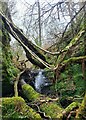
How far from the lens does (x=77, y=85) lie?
751 cm

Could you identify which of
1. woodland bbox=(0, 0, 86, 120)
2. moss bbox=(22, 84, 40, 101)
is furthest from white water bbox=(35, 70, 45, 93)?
moss bbox=(22, 84, 40, 101)

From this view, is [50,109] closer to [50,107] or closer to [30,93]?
[50,107]

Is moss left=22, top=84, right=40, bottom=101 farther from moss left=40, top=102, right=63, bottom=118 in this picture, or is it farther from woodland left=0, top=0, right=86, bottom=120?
moss left=40, top=102, right=63, bottom=118

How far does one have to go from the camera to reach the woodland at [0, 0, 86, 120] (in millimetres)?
5168

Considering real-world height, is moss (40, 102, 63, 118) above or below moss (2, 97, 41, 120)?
below

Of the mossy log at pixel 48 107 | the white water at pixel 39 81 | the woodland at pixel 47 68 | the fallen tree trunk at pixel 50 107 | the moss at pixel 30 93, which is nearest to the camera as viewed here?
the fallen tree trunk at pixel 50 107

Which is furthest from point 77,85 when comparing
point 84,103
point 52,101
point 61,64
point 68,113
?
point 84,103

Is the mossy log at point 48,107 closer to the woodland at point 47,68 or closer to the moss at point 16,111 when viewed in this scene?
the woodland at point 47,68

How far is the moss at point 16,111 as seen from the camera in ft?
16.5

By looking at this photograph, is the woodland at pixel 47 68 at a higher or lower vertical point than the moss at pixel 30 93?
higher

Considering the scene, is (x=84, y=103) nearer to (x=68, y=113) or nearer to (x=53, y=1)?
(x=68, y=113)

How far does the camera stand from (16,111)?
16.7 feet

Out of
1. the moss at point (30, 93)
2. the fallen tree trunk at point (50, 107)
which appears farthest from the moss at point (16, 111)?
the moss at point (30, 93)

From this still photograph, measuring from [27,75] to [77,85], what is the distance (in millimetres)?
2426
